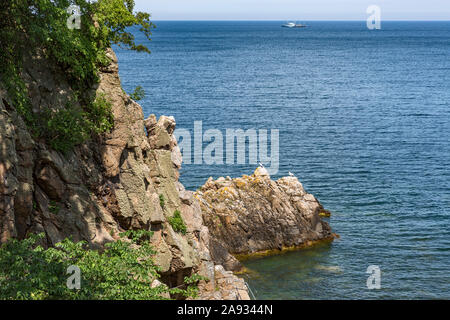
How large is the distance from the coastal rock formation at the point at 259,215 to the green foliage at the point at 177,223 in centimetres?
1850

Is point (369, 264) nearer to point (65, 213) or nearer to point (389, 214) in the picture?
point (389, 214)

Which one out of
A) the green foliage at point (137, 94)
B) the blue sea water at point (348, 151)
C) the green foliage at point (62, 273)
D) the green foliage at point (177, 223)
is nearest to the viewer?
the green foliage at point (62, 273)

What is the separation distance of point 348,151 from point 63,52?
59.5m

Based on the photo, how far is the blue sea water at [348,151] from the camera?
46719mm

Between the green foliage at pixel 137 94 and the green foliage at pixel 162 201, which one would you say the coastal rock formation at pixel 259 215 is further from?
the green foliage at pixel 137 94

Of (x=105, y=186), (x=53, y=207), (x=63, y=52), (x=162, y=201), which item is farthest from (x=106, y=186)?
(x=63, y=52)

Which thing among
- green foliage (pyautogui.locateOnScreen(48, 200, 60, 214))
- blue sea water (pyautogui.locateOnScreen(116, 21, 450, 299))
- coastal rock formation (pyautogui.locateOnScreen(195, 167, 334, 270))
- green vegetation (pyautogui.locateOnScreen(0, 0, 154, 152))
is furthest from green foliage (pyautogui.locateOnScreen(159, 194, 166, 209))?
coastal rock formation (pyautogui.locateOnScreen(195, 167, 334, 270))

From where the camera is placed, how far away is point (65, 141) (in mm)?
23672

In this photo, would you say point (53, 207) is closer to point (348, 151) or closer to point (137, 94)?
point (137, 94)

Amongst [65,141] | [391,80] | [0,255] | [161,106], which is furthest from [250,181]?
[391,80]

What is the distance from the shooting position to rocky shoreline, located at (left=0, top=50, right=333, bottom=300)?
20.7 m

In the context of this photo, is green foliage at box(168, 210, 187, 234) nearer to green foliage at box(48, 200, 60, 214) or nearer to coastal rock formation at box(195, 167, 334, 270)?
green foliage at box(48, 200, 60, 214)

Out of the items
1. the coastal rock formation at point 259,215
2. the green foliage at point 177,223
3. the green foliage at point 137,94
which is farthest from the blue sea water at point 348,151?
the green foliage at point 137,94

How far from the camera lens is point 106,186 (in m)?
26.3
